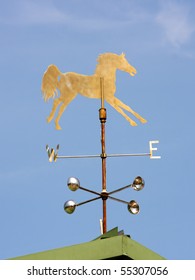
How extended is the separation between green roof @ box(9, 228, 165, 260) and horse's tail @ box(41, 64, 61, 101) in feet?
14.2

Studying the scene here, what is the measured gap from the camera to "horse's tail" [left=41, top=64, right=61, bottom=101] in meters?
12.1

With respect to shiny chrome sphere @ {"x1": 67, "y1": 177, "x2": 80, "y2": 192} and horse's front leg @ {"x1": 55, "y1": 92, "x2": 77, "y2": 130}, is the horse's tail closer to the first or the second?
horse's front leg @ {"x1": 55, "y1": 92, "x2": 77, "y2": 130}

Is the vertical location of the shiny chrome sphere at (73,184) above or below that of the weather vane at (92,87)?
below

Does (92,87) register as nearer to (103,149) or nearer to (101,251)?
(103,149)

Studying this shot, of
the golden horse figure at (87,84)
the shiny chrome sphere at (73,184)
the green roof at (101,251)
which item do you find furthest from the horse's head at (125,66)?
the green roof at (101,251)

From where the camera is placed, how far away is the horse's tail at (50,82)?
12.1m

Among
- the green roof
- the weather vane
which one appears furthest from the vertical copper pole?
the green roof

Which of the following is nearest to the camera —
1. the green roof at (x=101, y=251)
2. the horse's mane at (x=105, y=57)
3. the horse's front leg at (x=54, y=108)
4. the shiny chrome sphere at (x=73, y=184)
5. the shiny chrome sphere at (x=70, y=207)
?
the green roof at (x=101, y=251)

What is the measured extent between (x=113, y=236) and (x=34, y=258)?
0.82m

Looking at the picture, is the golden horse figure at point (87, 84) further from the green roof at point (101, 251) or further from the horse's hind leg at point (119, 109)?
the green roof at point (101, 251)

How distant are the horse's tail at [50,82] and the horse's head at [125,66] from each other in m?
0.96

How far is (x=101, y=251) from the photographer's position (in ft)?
26.6
